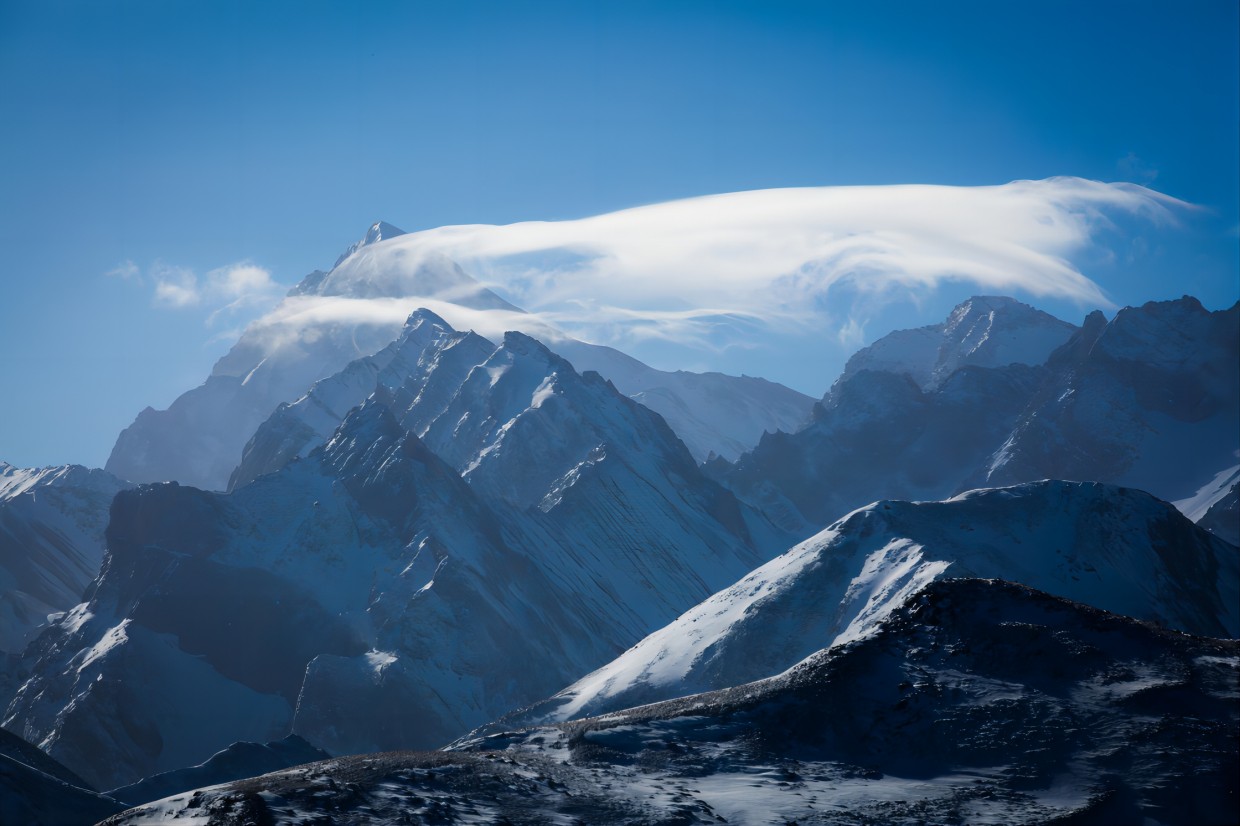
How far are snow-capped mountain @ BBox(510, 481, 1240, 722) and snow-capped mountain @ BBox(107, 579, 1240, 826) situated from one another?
266 ft

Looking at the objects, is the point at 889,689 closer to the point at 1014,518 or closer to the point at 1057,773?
the point at 1057,773

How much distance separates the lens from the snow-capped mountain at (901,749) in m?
65.0

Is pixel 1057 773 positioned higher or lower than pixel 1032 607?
lower

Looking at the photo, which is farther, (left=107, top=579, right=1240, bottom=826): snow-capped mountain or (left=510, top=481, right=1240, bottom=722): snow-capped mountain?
(left=510, top=481, right=1240, bottom=722): snow-capped mountain

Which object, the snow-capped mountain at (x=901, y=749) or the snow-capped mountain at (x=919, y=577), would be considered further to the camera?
the snow-capped mountain at (x=919, y=577)

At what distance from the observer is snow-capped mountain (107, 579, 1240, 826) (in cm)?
6500

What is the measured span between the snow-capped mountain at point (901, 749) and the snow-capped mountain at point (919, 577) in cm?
8116

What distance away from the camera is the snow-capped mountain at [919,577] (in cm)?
16900

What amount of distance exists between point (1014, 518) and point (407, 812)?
14129cm

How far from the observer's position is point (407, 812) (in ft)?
212

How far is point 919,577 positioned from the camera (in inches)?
6678

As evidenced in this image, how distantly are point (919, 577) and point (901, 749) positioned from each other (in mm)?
96744

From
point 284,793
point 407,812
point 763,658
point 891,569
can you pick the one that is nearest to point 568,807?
point 407,812

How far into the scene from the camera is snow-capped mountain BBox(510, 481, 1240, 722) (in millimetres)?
169000
